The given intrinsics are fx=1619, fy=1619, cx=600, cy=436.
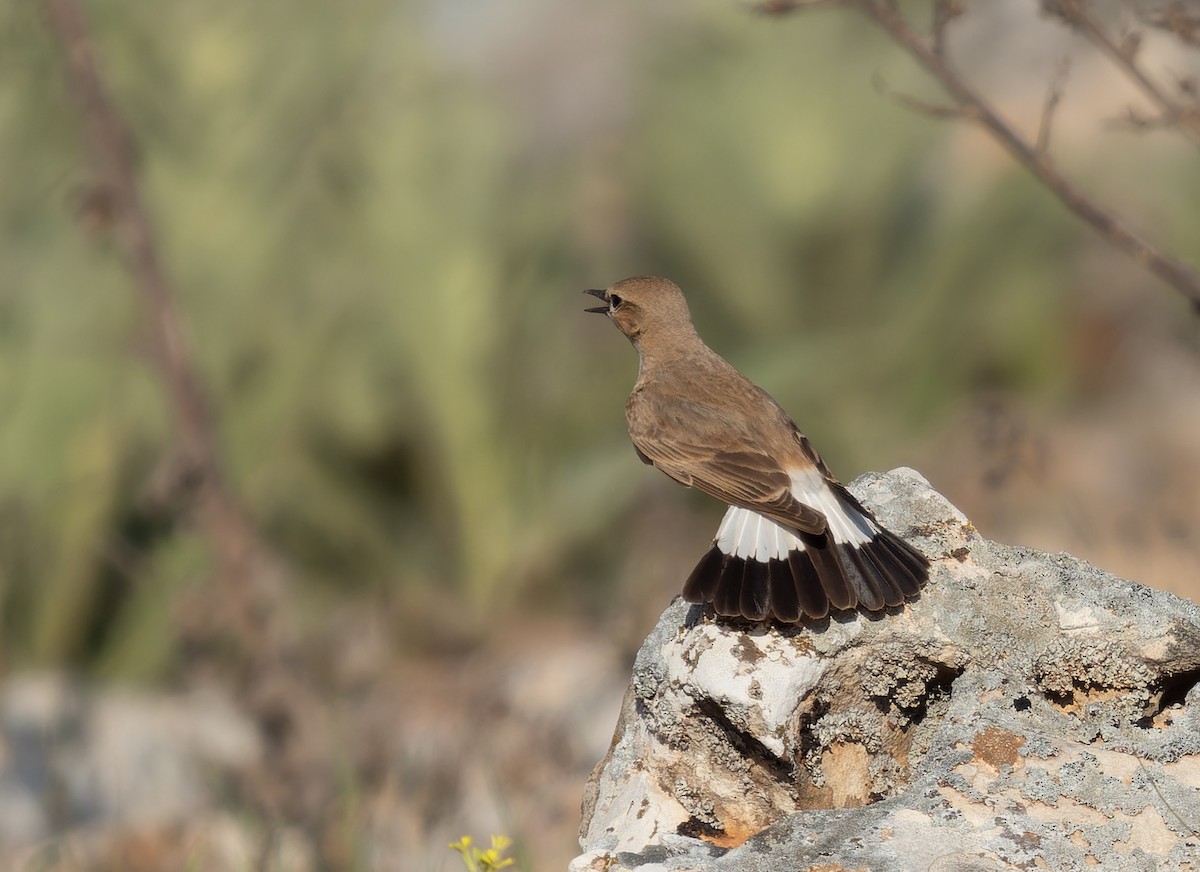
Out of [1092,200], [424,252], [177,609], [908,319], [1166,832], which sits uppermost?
[908,319]

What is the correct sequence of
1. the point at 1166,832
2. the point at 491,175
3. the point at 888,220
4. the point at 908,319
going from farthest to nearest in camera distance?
1. the point at 888,220
2. the point at 908,319
3. the point at 491,175
4. the point at 1166,832

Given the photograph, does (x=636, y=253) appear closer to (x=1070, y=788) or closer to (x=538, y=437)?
(x=538, y=437)

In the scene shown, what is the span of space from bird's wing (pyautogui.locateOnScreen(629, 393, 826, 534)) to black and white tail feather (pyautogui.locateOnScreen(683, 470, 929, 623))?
18 centimetres

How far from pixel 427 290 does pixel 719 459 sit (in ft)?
19.5

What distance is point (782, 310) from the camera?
11258 mm

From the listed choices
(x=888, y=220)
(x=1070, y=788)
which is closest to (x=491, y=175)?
(x=888, y=220)

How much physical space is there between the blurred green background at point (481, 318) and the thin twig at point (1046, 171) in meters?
1.31

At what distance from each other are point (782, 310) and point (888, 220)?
1071mm

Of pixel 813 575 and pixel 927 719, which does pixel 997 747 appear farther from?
pixel 813 575

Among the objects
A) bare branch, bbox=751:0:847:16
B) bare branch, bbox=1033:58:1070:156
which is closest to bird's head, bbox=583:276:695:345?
bare branch, bbox=751:0:847:16

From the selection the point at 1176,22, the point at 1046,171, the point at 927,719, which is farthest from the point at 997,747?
the point at 1176,22

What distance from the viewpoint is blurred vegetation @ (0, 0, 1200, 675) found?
8070mm

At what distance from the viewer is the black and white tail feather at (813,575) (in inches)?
115

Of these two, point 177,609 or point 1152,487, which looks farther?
point 1152,487
